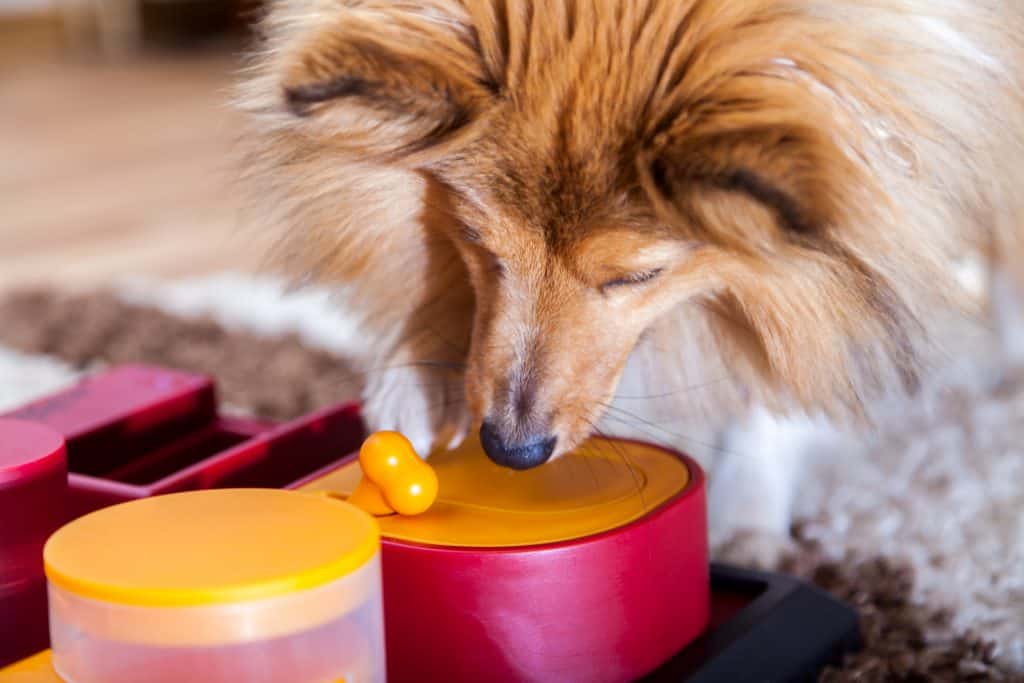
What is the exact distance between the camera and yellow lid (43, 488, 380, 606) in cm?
88

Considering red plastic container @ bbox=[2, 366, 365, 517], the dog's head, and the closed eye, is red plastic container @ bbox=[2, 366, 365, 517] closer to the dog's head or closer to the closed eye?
the dog's head

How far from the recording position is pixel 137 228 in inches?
133

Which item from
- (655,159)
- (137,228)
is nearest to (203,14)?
(137,228)

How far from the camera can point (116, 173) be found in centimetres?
405

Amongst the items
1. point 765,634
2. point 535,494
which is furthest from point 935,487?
point 535,494

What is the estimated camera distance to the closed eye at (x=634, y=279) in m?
1.21

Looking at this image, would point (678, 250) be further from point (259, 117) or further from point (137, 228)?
point (137, 228)

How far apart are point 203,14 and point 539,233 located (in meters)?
5.74

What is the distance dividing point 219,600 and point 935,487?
3.91 feet

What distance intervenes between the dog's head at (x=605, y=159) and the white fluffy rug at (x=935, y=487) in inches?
13.5

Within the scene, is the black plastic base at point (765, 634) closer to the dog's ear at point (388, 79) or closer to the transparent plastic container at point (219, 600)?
the transparent plastic container at point (219, 600)

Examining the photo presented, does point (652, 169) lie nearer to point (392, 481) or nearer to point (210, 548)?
point (392, 481)

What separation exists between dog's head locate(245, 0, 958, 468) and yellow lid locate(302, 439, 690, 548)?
6cm

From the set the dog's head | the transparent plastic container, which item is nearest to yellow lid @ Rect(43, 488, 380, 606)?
the transparent plastic container
